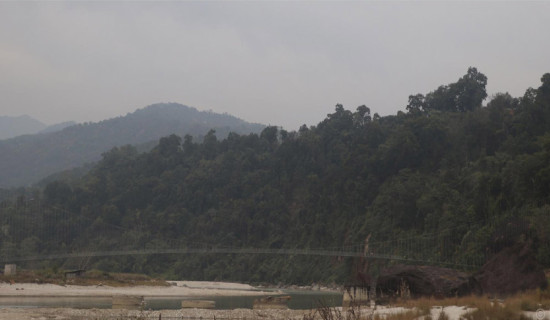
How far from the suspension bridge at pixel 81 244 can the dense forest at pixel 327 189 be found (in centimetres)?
44

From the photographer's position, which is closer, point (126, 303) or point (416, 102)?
point (126, 303)

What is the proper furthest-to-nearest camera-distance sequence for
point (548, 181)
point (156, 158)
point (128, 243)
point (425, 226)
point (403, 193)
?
point (156, 158)
point (128, 243)
point (403, 193)
point (425, 226)
point (548, 181)

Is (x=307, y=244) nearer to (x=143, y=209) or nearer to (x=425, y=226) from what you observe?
(x=425, y=226)

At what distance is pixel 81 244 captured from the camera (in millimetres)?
87562

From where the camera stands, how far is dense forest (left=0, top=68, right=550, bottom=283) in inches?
2143

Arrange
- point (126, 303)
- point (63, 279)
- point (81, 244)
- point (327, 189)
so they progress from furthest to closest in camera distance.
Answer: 1. point (81, 244)
2. point (327, 189)
3. point (63, 279)
4. point (126, 303)

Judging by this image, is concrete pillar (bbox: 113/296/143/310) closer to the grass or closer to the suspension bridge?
the grass

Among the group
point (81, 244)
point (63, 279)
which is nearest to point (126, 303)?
point (63, 279)

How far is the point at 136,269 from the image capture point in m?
82.7

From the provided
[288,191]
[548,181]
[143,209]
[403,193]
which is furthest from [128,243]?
[548,181]

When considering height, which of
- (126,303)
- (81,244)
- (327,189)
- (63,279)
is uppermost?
(327,189)

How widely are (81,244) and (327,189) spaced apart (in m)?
34.7

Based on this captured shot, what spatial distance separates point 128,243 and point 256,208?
18.4 metres

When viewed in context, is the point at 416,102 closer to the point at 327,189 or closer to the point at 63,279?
the point at 327,189
